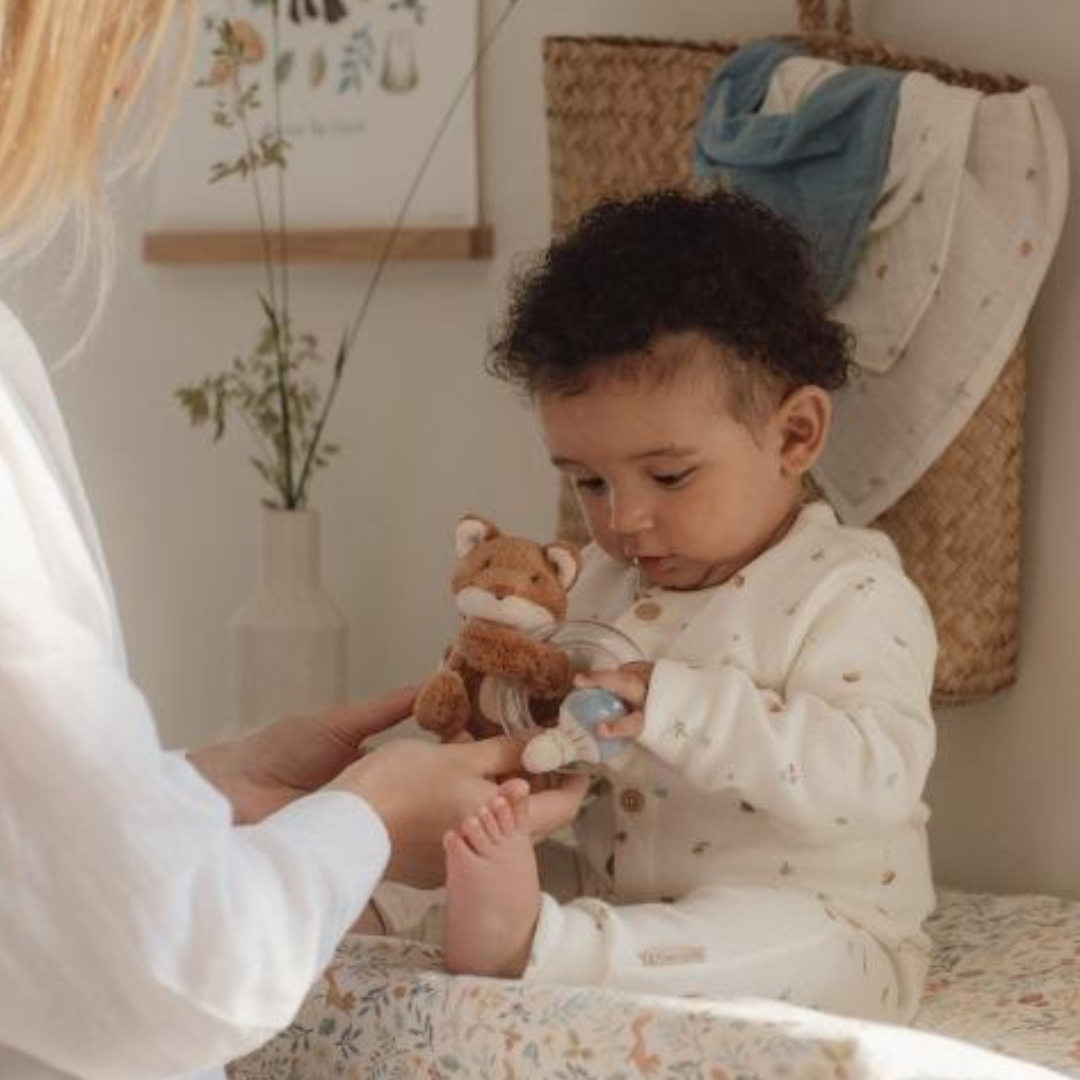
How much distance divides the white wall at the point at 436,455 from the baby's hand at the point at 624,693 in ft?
1.93

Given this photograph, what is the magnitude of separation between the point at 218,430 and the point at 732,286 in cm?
103

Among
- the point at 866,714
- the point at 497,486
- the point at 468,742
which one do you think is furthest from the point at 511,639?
the point at 497,486

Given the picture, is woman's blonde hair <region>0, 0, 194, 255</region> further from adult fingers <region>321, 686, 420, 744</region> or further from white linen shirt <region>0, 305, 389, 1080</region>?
adult fingers <region>321, 686, 420, 744</region>

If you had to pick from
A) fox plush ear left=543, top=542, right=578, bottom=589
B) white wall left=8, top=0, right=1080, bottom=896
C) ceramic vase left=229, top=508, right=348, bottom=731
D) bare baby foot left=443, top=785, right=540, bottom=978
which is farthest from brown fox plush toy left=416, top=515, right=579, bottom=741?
ceramic vase left=229, top=508, right=348, bottom=731

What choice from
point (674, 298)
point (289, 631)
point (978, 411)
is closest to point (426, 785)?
point (674, 298)

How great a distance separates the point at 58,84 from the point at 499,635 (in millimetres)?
602

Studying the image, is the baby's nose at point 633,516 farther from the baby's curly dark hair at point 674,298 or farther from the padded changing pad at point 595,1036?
the padded changing pad at point 595,1036

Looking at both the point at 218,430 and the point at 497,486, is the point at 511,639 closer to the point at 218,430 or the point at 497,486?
the point at 497,486

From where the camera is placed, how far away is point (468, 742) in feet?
5.01

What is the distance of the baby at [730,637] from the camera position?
1502mm

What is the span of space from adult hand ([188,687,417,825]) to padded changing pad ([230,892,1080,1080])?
17cm

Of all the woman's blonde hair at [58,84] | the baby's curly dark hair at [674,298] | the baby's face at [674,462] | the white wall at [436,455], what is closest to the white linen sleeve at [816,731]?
the baby's face at [674,462]

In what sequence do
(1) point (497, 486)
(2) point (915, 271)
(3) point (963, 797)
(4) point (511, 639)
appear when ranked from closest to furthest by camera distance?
1. (4) point (511, 639)
2. (2) point (915, 271)
3. (3) point (963, 797)
4. (1) point (497, 486)

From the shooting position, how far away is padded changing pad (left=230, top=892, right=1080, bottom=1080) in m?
1.18
